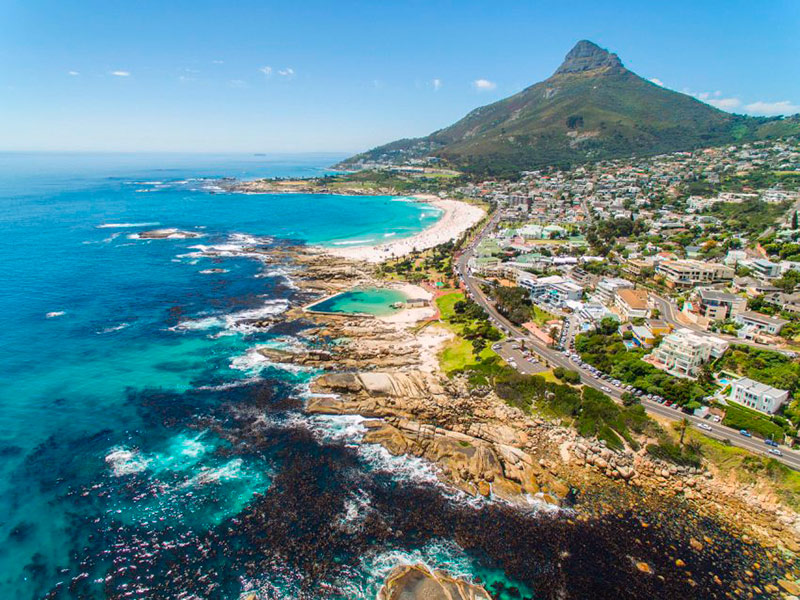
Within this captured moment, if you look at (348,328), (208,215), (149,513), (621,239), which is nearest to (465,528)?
(149,513)

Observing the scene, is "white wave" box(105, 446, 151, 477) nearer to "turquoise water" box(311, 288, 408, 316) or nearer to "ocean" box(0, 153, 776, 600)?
"ocean" box(0, 153, 776, 600)

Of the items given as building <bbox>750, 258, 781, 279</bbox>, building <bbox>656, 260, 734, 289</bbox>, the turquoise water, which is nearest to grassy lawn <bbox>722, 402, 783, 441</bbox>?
building <bbox>656, 260, 734, 289</bbox>

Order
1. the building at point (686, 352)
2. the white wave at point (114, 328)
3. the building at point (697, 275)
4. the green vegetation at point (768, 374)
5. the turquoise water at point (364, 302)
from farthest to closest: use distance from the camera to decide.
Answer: the building at point (697, 275), the turquoise water at point (364, 302), the white wave at point (114, 328), the building at point (686, 352), the green vegetation at point (768, 374)

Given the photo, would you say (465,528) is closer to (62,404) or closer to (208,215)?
(62,404)

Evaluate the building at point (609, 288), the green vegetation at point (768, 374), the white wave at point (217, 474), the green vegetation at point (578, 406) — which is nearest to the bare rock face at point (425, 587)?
the white wave at point (217, 474)

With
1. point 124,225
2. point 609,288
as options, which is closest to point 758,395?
point 609,288

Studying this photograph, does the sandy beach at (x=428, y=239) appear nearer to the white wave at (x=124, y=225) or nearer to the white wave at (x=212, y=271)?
the white wave at (x=212, y=271)
